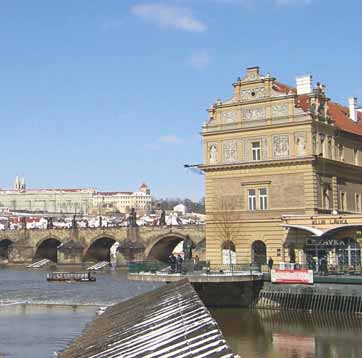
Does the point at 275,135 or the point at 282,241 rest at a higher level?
the point at 275,135

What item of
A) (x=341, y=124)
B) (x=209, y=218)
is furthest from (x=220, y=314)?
(x=341, y=124)

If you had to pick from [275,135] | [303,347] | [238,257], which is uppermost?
[275,135]

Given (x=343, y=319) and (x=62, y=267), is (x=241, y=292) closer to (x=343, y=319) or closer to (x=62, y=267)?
(x=343, y=319)

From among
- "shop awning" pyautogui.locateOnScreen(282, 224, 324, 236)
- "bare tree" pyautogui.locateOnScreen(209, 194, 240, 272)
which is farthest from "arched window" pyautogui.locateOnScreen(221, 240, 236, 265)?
"shop awning" pyautogui.locateOnScreen(282, 224, 324, 236)

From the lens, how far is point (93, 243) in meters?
125

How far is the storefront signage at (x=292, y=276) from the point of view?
41.9 metres

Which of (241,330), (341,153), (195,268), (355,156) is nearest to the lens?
(241,330)

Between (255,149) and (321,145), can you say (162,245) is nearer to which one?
(255,149)

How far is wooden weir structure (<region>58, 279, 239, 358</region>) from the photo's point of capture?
16547 mm

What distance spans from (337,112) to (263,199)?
1331 cm

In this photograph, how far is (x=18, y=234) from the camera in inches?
5359

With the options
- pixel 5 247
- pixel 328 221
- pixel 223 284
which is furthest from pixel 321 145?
pixel 5 247

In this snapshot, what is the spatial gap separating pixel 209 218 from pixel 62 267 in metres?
70.4

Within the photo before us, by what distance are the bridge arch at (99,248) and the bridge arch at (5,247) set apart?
787 inches
